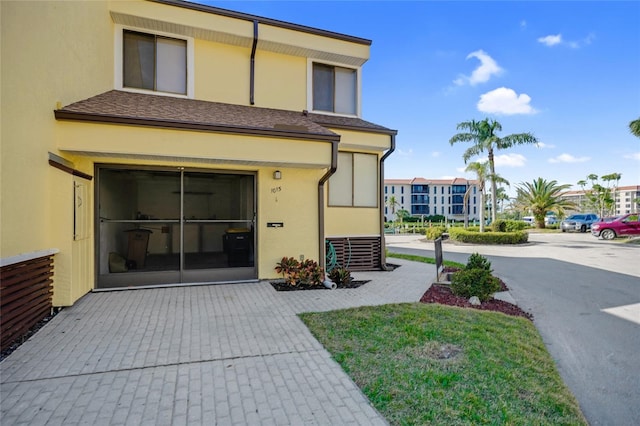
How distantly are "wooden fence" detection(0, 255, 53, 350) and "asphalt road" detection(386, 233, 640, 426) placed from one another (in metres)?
6.36

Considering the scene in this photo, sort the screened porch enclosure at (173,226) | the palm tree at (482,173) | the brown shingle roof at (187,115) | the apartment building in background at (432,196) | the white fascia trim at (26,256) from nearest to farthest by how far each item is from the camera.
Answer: the white fascia trim at (26,256) < the brown shingle roof at (187,115) < the screened porch enclosure at (173,226) < the palm tree at (482,173) < the apartment building in background at (432,196)

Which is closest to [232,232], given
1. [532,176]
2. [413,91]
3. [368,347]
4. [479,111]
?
[368,347]

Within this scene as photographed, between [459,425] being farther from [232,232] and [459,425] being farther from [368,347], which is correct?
[232,232]

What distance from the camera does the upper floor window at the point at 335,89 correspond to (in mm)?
9594

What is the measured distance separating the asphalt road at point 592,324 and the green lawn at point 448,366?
1.01ft

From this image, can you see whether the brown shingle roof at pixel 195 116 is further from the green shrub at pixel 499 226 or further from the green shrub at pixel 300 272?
the green shrub at pixel 499 226

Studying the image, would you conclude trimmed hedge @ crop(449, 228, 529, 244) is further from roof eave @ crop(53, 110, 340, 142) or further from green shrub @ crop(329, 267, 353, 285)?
roof eave @ crop(53, 110, 340, 142)

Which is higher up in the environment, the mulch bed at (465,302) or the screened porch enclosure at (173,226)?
the screened porch enclosure at (173,226)

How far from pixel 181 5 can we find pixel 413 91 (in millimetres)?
13906

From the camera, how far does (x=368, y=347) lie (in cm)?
399

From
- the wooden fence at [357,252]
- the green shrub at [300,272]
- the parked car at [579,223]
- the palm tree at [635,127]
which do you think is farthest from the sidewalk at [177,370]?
the parked car at [579,223]

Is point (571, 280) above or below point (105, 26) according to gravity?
below

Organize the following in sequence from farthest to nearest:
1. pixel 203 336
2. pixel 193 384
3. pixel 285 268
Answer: pixel 285 268 < pixel 203 336 < pixel 193 384

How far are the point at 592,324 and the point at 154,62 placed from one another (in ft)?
35.3
